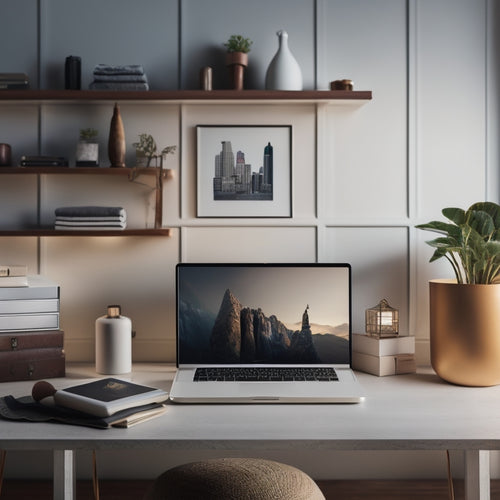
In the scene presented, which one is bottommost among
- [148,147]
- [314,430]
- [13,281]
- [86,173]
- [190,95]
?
[314,430]

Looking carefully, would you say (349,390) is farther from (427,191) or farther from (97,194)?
(97,194)

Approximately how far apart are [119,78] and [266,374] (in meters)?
1.23

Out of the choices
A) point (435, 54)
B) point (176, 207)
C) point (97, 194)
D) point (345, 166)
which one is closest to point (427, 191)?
point (345, 166)

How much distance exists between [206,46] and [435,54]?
930 mm

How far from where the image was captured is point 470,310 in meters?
1.78

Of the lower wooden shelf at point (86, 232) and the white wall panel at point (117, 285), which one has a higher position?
the lower wooden shelf at point (86, 232)

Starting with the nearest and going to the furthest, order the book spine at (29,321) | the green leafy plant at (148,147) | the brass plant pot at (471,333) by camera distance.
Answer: the brass plant pot at (471,333) < the book spine at (29,321) < the green leafy plant at (148,147)

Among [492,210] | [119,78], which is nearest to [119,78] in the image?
[119,78]

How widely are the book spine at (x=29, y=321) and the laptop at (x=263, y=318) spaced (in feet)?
1.46

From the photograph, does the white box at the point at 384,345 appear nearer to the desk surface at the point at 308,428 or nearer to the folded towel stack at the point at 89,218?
the desk surface at the point at 308,428

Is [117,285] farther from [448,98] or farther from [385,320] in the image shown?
[448,98]

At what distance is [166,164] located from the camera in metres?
2.23

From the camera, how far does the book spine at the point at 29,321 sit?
1.89 metres

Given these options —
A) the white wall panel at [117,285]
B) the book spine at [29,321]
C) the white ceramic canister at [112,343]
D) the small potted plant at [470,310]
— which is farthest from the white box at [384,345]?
the book spine at [29,321]
